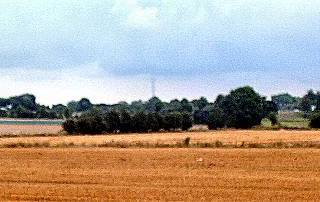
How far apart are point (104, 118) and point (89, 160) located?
185ft

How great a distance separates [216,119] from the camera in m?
119

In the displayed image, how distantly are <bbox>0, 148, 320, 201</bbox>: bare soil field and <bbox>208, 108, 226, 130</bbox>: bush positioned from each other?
69.5m

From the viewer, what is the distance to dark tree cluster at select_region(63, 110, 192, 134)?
95688 millimetres

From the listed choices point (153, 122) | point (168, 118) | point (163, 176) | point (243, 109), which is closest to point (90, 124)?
point (153, 122)

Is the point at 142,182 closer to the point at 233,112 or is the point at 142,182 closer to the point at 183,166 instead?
the point at 183,166

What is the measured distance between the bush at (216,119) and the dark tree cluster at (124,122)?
1142 cm

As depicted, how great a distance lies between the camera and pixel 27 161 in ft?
140

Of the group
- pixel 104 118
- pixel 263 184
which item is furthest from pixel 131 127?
pixel 263 184

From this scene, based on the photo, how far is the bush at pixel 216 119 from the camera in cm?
11781

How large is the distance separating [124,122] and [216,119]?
24.2 m

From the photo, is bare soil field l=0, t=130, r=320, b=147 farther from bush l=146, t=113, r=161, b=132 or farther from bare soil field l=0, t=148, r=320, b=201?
bush l=146, t=113, r=161, b=132

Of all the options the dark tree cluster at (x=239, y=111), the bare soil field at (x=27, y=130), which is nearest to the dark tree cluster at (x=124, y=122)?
the bare soil field at (x=27, y=130)

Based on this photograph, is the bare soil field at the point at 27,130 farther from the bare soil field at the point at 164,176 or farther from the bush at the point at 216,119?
the bare soil field at the point at 164,176

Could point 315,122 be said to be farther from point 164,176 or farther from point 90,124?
point 164,176
